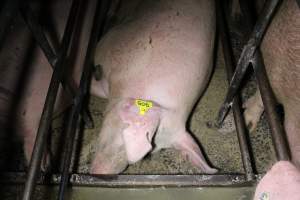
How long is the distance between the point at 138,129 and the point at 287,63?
2.45ft

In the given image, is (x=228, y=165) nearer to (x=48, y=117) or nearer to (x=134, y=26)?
(x=134, y=26)

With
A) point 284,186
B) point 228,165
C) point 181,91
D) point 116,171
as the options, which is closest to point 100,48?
point 181,91

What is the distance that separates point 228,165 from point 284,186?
35.0 inches

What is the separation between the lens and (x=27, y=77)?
170cm

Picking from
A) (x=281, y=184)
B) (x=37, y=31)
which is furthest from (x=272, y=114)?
(x=37, y=31)

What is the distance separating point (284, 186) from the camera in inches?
36.8

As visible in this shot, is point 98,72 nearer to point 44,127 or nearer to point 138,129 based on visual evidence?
point 138,129

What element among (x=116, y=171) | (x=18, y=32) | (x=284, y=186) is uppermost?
(x=18, y=32)

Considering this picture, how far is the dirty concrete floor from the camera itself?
1816 mm

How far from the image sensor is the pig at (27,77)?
5.41 feet

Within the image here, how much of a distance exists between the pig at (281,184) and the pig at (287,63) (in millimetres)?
518

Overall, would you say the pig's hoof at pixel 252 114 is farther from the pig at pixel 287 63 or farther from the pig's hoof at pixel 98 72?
the pig's hoof at pixel 98 72

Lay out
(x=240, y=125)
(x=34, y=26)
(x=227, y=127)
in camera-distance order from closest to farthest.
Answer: (x=34, y=26) < (x=240, y=125) < (x=227, y=127)

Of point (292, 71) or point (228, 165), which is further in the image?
point (228, 165)
